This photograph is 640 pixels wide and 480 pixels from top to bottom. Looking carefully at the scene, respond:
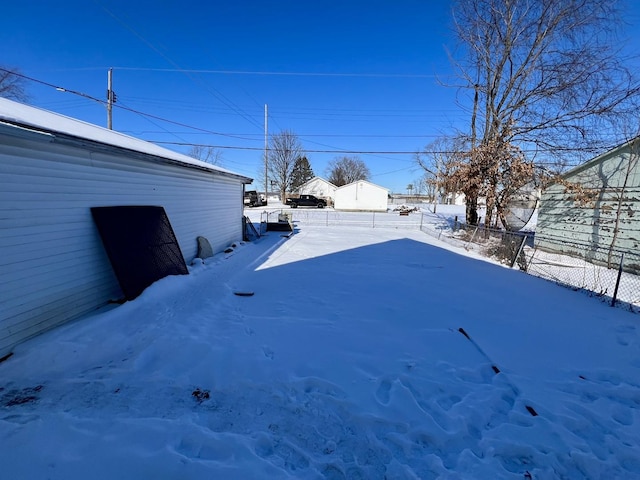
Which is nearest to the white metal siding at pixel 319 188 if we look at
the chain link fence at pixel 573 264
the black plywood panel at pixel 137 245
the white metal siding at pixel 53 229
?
the chain link fence at pixel 573 264

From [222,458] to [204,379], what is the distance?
1.08m

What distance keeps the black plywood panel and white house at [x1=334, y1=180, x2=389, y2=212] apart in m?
33.0

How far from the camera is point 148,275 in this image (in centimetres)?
520

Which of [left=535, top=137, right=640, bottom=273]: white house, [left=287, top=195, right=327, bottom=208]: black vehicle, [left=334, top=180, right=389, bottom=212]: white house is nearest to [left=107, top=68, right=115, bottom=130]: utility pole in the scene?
[left=287, top=195, right=327, bottom=208]: black vehicle

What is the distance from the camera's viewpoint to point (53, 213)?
3.97 metres

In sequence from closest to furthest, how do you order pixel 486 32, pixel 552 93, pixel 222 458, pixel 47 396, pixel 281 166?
1. pixel 222 458
2. pixel 47 396
3. pixel 552 93
4. pixel 486 32
5. pixel 281 166

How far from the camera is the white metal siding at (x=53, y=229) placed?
11.2 feet

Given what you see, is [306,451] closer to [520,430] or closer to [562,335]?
[520,430]

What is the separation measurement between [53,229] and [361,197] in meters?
35.8

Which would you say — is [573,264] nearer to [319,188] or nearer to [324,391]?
[324,391]

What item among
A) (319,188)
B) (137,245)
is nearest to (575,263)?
(137,245)

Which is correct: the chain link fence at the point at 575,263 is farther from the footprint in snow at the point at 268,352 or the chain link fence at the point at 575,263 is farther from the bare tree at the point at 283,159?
the bare tree at the point at 283,159

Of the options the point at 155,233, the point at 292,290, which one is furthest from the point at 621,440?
the point at 155,233

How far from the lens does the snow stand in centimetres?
207
